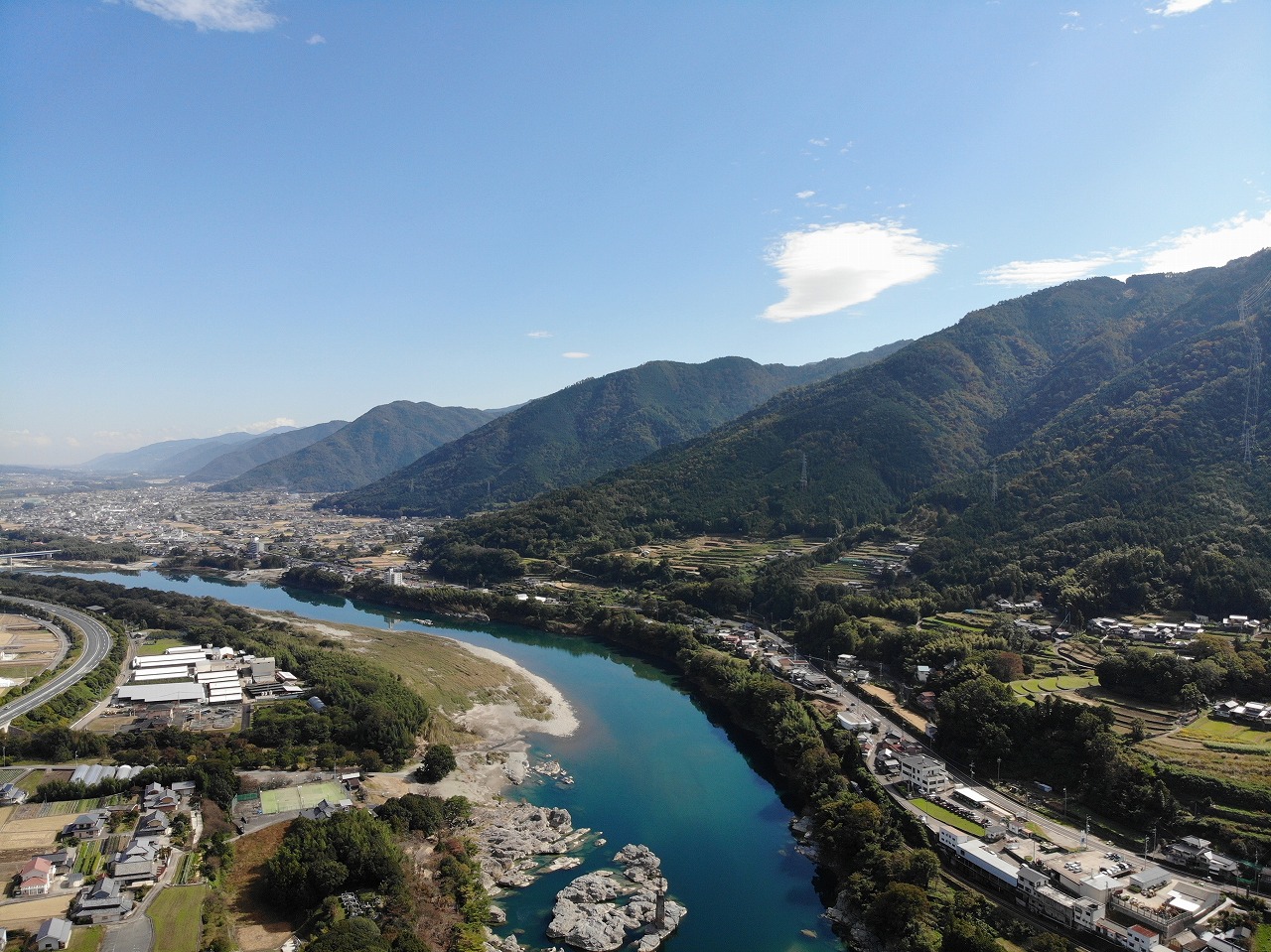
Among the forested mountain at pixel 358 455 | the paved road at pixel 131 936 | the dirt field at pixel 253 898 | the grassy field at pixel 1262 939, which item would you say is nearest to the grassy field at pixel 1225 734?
the grassy field at pixel 1262 939

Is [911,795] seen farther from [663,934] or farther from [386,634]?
[386,634]

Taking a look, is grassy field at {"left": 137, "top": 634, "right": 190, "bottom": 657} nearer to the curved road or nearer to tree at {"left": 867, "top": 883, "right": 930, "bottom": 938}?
the curved road

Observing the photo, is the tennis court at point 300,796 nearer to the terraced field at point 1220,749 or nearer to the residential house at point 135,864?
the residential house at point 135,864

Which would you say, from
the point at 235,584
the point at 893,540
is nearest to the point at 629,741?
the point at 893,540

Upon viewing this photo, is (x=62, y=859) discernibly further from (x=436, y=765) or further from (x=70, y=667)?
(x=70, y=667)

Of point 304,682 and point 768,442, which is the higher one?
point 768,442

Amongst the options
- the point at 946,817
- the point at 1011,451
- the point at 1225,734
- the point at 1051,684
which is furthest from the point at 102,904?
the point at 1011,451
